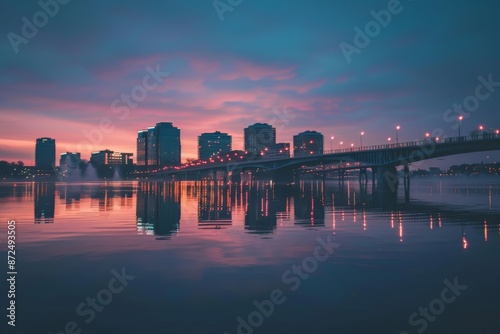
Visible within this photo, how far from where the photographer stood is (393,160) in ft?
313

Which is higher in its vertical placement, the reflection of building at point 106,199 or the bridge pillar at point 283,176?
the bridge pillar at point 283,176

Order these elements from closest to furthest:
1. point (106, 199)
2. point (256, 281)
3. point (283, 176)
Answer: point (256, 281) < point (106, 199) < point (283, 176)

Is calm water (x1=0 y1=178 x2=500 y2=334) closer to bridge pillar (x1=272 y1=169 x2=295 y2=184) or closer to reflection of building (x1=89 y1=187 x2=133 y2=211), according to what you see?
reflection of building (x1=89 y1=187 x2=133 y2=211)

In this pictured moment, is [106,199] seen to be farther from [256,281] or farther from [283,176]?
[283,176]

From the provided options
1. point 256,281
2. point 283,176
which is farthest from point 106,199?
point 283,176

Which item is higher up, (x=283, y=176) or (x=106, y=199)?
(x=283, y=176)

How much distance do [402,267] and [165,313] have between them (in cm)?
1019

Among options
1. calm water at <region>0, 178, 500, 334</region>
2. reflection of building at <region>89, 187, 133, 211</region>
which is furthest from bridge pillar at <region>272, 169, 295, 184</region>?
calm water at <region>0, 178, 500, 334</region>

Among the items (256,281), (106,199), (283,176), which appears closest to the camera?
(256,281)

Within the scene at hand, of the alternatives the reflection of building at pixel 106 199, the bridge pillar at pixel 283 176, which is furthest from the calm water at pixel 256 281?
the bridge pillar at pixel 283 176

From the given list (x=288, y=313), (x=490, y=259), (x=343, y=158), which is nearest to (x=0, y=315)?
(x=288, y=313)

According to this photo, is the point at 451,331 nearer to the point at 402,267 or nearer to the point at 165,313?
the point at 402,267

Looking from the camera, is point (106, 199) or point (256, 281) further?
point (106, 199)

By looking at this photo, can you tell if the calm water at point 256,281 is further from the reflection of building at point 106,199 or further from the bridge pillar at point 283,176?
the bridge pillar at point 283,176
